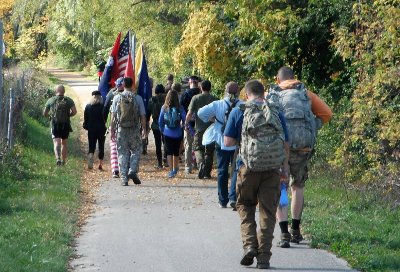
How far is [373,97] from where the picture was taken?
43.5ft

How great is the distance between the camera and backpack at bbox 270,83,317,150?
32.8 ft

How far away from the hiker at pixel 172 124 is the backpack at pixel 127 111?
1.62 m

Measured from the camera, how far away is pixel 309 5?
17.0 metres

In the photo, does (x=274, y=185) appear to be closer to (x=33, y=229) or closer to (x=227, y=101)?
(x=33, y=229)

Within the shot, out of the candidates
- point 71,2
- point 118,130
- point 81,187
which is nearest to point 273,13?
point 118,130

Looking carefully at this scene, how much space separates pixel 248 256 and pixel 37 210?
13.6 feet

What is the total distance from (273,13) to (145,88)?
14.6 ft

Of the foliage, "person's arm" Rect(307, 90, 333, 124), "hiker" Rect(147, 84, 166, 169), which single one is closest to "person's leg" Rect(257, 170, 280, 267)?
"person's arm" Rect(307, 90, 333, 124)

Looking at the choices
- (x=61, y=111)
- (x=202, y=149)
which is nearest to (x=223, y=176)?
(x=202, y=149)

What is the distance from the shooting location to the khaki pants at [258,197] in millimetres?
9109

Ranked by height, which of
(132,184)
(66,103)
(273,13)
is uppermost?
(273,13)

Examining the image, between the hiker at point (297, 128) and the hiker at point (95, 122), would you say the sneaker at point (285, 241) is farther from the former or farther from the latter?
the hiker at point (95, 122)

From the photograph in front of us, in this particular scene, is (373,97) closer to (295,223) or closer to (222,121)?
(222,121)

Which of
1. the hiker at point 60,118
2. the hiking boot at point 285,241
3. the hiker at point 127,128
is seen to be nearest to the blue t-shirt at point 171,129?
the hiker at point 127,128
